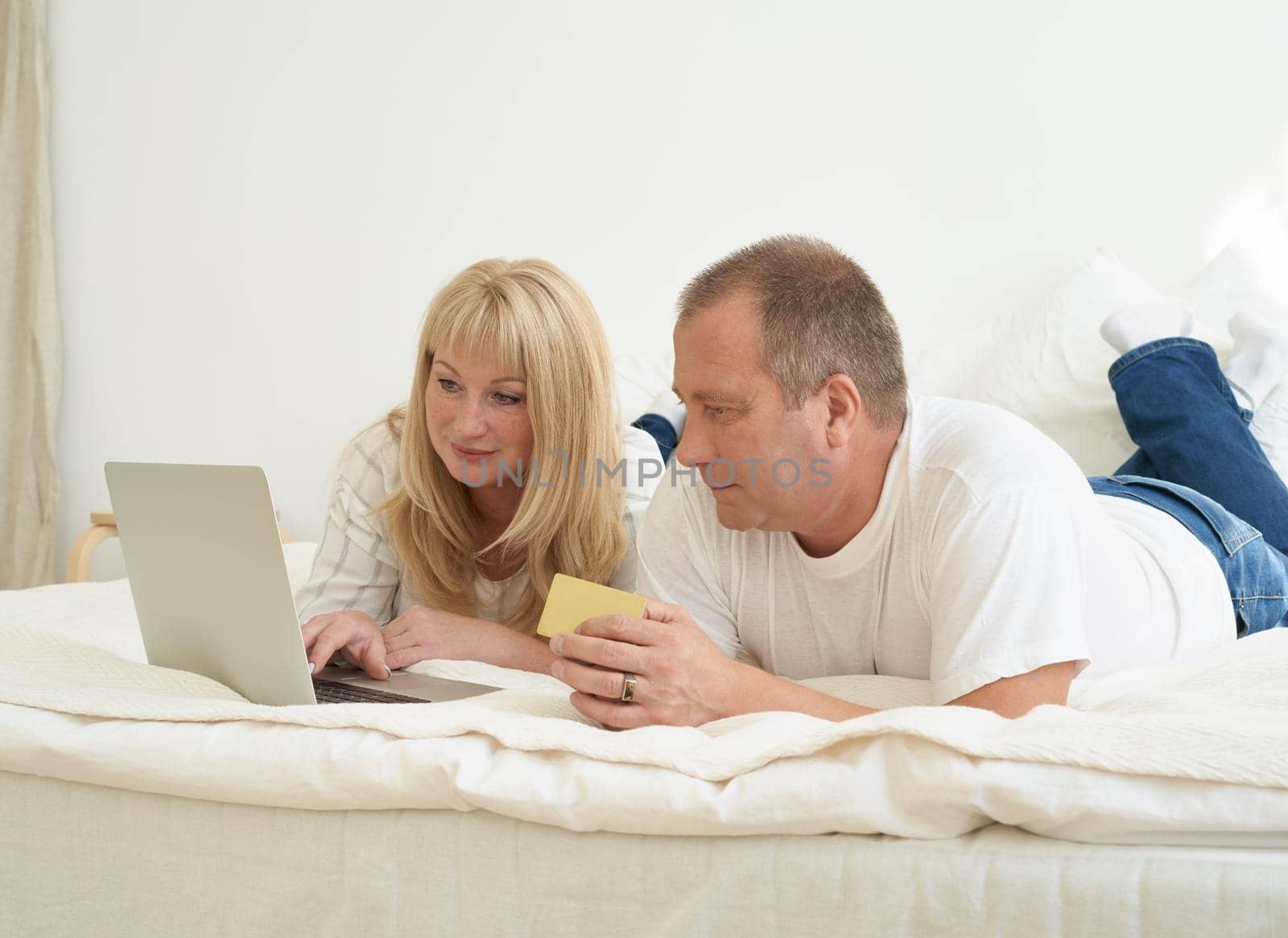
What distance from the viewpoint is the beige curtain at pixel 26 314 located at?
2961mm

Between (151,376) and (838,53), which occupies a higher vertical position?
(838,53)

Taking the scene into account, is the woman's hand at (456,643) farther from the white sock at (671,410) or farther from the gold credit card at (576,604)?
the white sock at (671,410)

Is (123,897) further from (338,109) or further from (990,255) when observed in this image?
(338,109)

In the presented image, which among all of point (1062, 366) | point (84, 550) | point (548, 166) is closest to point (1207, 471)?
point (1062, 366)

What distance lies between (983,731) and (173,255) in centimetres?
276

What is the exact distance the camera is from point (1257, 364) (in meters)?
1.86

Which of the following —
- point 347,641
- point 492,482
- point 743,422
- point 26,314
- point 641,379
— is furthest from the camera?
point 26,314

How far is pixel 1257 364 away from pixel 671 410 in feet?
3.32

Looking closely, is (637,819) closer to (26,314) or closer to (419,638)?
(419,638)

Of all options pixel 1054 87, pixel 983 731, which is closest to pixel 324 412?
pixel 1054 87

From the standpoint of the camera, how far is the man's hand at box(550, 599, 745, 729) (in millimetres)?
1018

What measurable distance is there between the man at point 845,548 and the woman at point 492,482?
24 centimetres

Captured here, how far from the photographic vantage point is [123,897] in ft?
2.95

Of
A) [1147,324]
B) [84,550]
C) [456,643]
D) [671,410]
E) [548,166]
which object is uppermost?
[548,166]
